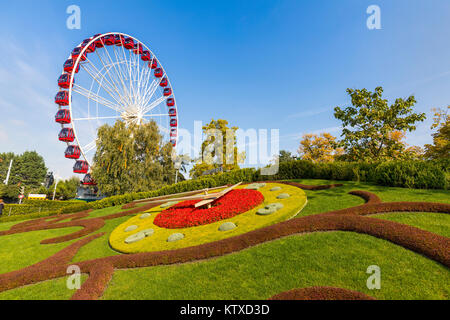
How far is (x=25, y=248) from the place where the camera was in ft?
30.0

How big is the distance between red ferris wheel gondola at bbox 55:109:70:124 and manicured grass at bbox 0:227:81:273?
16.5 meters

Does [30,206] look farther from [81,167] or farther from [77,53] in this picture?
[77,53]

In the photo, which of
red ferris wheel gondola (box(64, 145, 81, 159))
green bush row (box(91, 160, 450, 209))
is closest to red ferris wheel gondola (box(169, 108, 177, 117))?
red ferris wheel gondola (box(64, 145, 81, 159))

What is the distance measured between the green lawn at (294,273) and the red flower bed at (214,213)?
126 inches

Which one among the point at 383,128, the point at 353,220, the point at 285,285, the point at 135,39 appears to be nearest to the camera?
the point at 285,285

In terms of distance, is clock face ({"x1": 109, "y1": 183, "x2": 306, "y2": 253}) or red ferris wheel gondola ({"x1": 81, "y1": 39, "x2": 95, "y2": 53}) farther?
red ferris wheel gondola ({"x1": 81, "y1": 39, "x2": 95, "y2": 53})

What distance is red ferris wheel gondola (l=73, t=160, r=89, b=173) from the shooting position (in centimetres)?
2616

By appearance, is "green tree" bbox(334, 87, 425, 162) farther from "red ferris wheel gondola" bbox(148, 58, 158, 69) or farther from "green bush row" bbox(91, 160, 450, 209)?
"red ferris wheel gondola" bbox(148, 58, 158, 69)

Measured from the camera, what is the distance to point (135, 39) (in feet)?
103

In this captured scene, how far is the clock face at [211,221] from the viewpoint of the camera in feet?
23.4
